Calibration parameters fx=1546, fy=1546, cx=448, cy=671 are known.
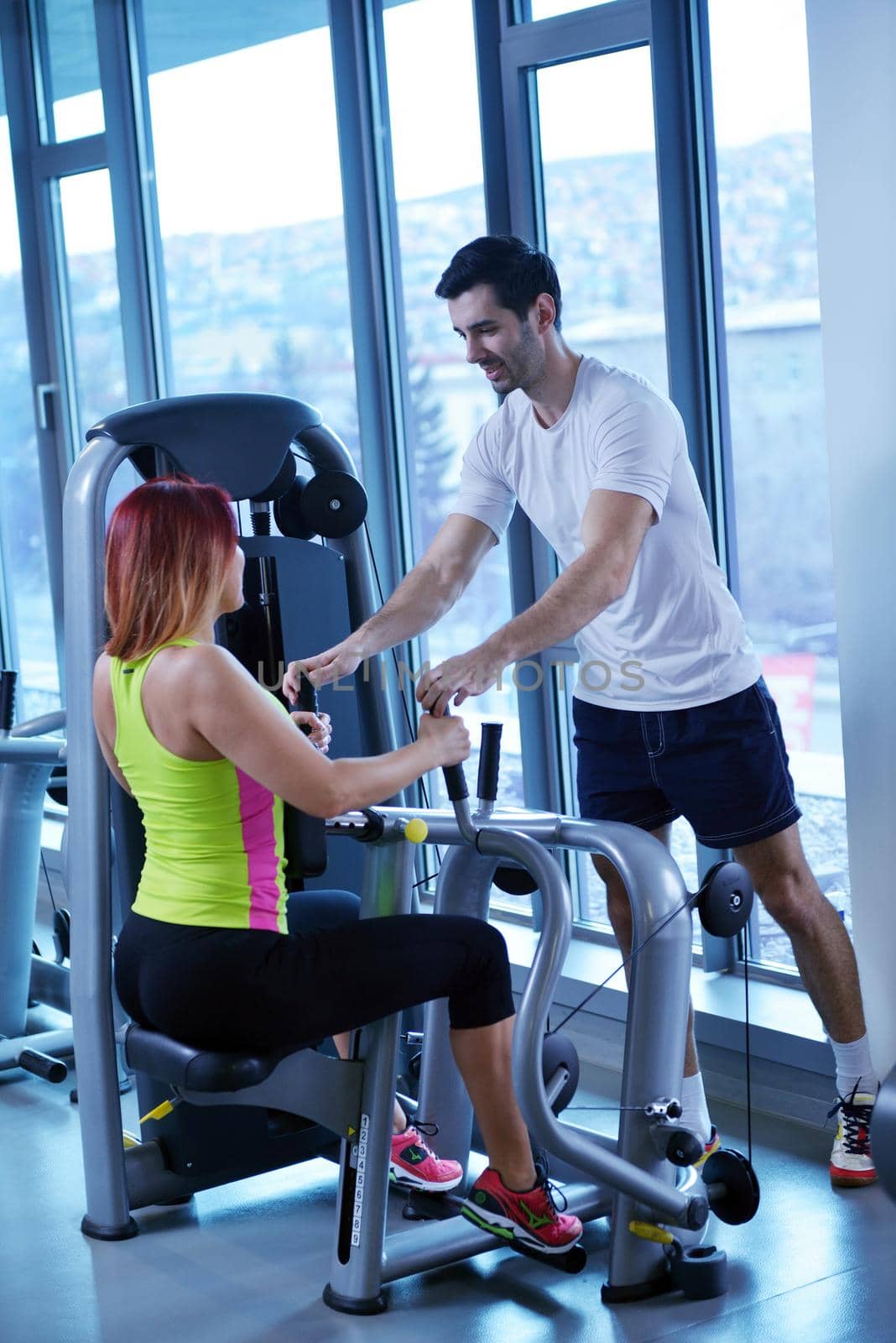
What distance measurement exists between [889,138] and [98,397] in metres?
3.51

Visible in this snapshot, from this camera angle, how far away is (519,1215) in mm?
2504

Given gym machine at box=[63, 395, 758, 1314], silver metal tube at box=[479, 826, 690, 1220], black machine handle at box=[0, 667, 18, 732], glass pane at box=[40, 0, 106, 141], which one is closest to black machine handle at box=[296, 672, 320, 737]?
gym machine at box=[63, 395, 758, 1314]

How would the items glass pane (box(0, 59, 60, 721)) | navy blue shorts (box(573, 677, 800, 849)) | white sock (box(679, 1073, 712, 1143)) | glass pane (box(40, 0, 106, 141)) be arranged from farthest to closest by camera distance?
glass pane (box(0, 59, 60, 721)) → glass pane (box(40, 0, 106, 141)) → navy blue shorts (box(573, 677, 800, 849)) → white sock (box(679, 1073, 712, 1143))

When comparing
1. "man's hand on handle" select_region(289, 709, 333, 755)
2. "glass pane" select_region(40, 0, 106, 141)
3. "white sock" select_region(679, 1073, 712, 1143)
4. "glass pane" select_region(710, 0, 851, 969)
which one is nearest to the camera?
"man's hand on handle" select_region(289, 709, 333, 755)

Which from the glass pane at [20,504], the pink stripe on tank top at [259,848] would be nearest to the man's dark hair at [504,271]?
the pink stripe on tank top at [259,848]

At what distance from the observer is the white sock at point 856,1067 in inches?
112

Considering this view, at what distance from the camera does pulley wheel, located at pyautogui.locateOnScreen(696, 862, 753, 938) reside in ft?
8.00

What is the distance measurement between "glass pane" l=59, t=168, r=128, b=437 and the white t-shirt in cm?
287

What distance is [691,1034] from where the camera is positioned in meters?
2.81

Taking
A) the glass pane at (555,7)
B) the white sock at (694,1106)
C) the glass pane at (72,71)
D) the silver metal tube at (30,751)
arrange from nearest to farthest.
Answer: the white sock at (694,1106) < the glass pane at (555,7) < the silver metal tube at (30,751) < the glass pane at (72,71)

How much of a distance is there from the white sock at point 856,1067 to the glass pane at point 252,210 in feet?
7.40

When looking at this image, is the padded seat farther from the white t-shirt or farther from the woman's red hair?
the white t-shirt

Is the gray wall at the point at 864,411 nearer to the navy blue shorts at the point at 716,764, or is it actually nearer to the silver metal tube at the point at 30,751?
the navy blue shorts at the point at 716,764

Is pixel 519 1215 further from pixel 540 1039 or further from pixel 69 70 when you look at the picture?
pixel 69 70
